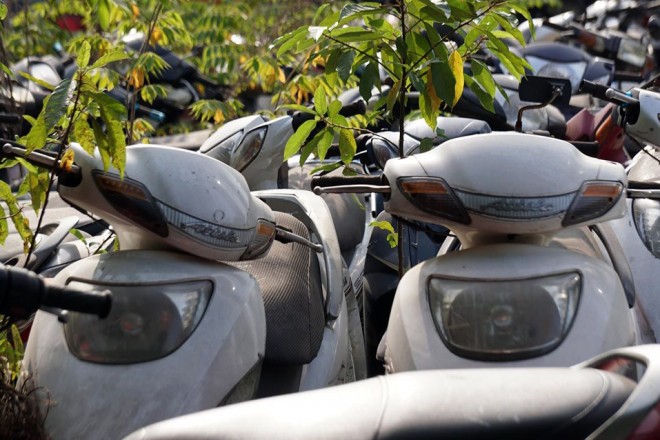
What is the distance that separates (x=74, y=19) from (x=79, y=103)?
10203mm

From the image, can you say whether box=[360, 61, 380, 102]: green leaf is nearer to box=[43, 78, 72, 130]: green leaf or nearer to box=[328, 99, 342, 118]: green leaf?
box=[328, 99, 342, 118]: green leaf

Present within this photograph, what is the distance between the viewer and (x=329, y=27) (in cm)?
259

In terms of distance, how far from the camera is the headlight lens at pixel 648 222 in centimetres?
299

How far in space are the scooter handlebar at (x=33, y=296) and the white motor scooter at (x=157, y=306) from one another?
0.19 meters

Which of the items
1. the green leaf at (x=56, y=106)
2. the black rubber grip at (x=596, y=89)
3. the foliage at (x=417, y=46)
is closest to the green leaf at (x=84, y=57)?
the green leaf at (x=56, y=106)

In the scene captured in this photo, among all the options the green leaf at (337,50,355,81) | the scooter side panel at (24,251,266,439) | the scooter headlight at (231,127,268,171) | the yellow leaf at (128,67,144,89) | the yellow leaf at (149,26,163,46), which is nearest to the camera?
the scooter side panel at (24,251,266,439)

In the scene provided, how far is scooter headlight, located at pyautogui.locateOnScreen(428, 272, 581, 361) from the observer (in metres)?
2.14

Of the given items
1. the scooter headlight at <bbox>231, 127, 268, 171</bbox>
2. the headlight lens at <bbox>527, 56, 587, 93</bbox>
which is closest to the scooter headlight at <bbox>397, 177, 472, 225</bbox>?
the scooter headlight at <bbox>231, 127, 268, 171</bbox>

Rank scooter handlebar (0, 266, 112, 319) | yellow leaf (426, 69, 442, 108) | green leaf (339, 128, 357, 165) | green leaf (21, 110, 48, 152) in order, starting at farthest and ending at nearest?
green leaf (339, 128, 357, 165), yellow leaf (426, 69, 442, 108), green leaf (21, 110, 48, 152), scooter handlebar (0, 266, 112, 319)

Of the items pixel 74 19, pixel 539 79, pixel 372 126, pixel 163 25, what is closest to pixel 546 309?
pixel 539 79

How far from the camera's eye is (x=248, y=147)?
142 inches

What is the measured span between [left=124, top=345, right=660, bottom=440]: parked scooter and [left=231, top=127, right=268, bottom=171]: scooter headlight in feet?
7.39

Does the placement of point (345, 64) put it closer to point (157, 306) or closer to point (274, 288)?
point (274, 288)

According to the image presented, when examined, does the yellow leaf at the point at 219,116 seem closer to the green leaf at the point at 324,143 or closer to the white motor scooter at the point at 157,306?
the green leaf at the point at 324,143
